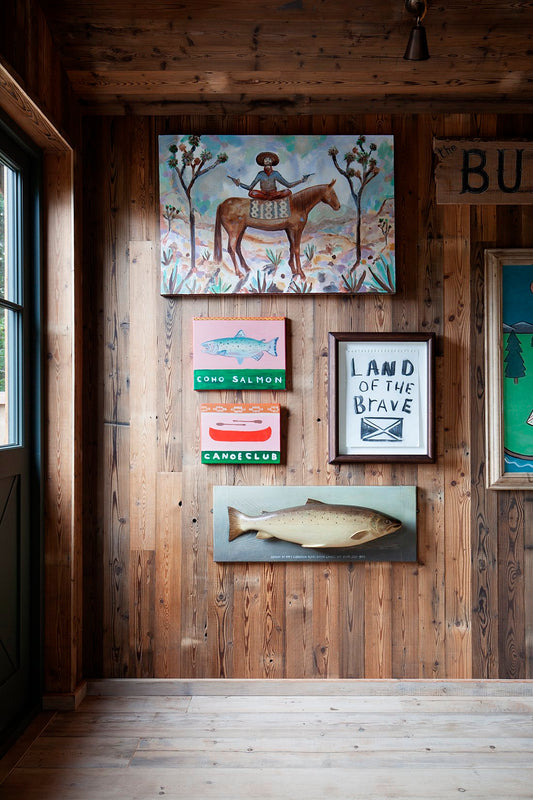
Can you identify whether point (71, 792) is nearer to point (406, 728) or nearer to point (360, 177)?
point (406, 728)

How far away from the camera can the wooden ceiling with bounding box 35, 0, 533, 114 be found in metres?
2.19

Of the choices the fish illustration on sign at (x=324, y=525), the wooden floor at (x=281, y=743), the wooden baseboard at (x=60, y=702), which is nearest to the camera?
the wooden floor at (x=281, y=743)

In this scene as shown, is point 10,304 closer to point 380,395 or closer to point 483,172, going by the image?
point 380,395

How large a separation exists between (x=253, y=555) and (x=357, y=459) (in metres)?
0.61

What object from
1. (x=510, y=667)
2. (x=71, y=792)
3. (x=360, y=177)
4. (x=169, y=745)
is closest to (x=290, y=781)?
(x=169, y=745)

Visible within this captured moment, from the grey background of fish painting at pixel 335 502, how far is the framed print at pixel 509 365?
0.41 metres

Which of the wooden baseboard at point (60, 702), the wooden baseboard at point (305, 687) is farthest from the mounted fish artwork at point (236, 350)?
the wooden baseboard at point (60, 702)

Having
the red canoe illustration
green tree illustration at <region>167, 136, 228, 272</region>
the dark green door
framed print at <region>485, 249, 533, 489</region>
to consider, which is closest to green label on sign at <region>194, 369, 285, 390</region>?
the red canoe illustration

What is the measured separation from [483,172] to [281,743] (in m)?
2.44

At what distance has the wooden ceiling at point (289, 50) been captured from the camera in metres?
2.19

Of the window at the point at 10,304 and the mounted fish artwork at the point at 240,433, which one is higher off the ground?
the window at the point at 10,304

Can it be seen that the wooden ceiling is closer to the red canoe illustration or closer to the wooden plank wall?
the wooden plank wall

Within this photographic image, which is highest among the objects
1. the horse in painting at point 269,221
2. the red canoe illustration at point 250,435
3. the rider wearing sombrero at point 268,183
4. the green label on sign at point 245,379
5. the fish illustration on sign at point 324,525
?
the rider wearing sombrero at point 268,183

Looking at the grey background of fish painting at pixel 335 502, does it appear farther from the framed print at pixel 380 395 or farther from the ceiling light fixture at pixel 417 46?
the ceiling light fixture at pixel 417 46
